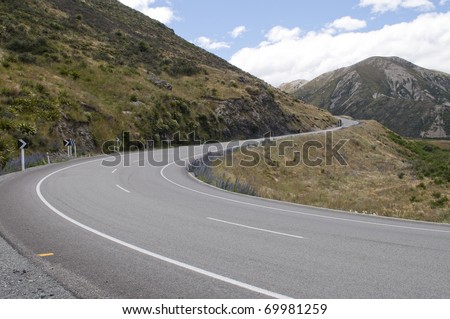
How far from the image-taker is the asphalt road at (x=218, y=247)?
5430 millimetres

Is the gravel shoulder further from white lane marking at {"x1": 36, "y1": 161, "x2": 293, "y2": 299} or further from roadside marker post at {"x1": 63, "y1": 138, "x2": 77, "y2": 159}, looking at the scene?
roadside marker post at {"x1": 63, "y1": 138, "x2": 77, "y2": 159}

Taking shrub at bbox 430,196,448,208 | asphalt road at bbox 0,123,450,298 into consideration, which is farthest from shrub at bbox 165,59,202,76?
asphalt road at bbox 0,123,450,298

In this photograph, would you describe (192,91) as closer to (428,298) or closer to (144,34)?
(144,34)

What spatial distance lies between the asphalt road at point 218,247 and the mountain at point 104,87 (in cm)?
1605

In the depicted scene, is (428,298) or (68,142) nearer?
(428,298)

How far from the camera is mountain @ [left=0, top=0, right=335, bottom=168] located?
31.2 meters

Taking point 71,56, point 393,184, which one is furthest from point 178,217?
point 71,56

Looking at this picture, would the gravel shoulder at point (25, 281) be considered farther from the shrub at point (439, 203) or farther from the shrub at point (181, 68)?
the shrub at point (181, 68)

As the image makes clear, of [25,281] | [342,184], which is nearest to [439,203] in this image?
[342,184]

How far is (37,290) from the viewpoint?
206 inches

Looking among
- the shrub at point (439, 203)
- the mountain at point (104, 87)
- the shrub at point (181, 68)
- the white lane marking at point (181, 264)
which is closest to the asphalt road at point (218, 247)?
the white lane marking at point (181, 264)

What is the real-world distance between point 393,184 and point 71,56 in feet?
123

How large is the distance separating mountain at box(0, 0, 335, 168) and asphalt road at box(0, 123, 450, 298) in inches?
632
